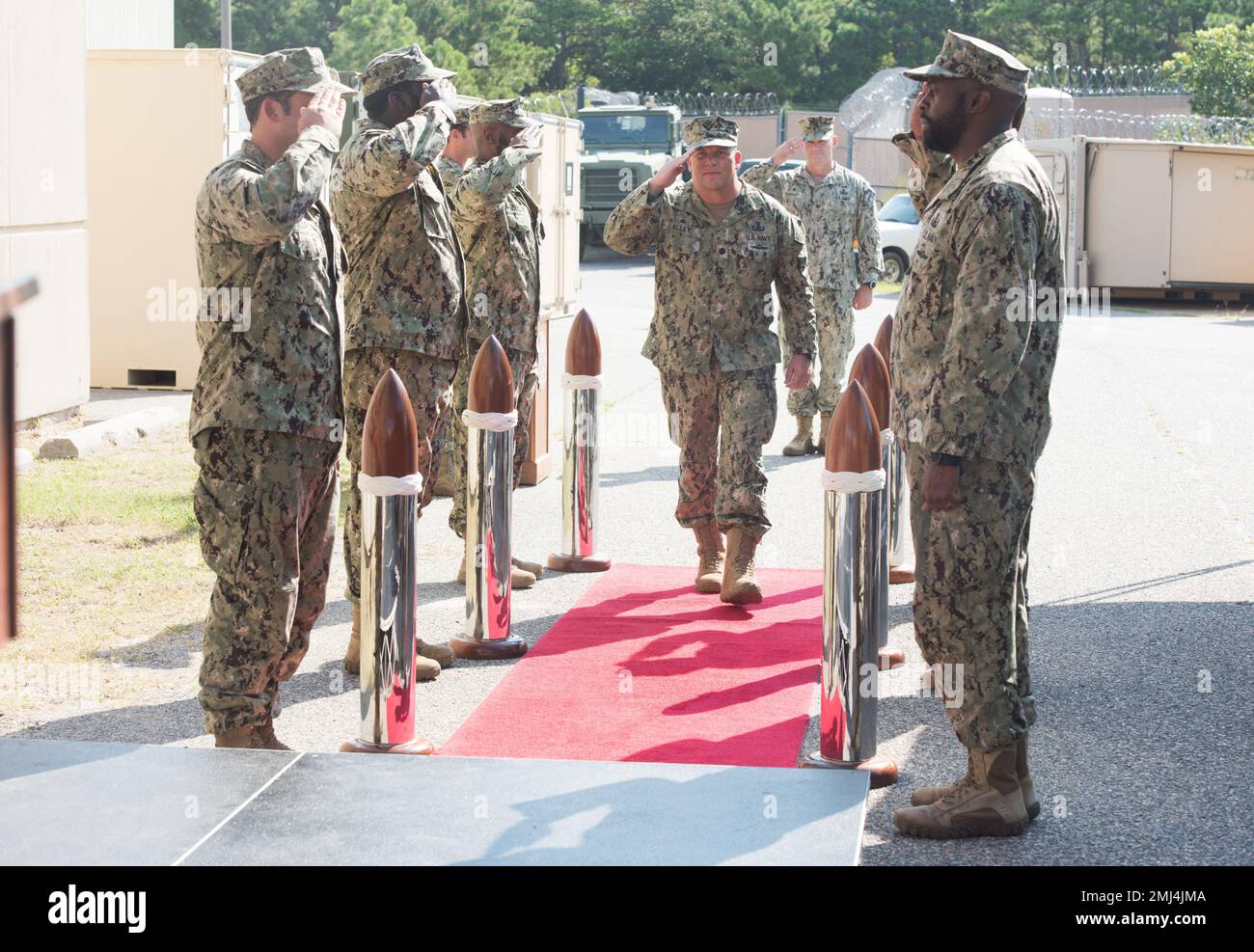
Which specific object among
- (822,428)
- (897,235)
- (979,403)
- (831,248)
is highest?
(897,235)

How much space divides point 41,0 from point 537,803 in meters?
9.77

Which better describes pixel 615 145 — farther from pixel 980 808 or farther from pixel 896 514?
pixel 980 808

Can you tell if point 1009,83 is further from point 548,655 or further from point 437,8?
point 437,8

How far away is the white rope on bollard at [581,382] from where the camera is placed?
8133 mm

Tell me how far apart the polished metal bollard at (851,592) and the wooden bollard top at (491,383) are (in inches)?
76.2

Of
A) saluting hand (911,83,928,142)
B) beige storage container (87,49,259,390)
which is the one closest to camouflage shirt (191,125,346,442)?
saluting hand (911,83,928,142)

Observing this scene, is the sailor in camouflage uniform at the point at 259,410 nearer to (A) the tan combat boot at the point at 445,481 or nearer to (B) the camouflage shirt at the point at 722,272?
(B) the camouflage shirt at the point at 722,272

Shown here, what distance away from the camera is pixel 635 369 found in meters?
16.5

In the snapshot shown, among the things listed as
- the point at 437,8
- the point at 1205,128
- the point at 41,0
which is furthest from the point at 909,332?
the point at 437,8

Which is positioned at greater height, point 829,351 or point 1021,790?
point 829,351

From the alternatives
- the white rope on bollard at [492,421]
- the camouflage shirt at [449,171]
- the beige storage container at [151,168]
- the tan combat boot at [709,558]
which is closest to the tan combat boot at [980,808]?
the white rope on bollard at [492,421]

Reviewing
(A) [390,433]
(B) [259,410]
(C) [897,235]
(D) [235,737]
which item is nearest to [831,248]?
(A) [390,433]

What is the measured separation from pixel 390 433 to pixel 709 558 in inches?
127

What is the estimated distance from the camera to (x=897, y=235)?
2706 centimetres
